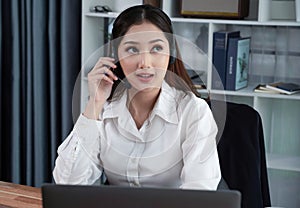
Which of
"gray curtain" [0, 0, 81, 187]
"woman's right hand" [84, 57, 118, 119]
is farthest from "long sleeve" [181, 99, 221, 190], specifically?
"gray curtain" [0, 0, 81, 187]

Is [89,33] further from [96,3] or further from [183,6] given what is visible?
[183,6]

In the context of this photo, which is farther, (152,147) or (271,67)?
(271,67)

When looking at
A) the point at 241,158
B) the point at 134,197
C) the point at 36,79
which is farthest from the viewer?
the point at 36,79

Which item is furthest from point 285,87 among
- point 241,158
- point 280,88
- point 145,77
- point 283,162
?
point 145,77

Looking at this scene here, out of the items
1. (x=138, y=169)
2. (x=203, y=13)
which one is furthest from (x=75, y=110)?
(x=203, y=13)

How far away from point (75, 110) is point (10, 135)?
1857 millimetres

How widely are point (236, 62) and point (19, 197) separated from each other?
1544 mm

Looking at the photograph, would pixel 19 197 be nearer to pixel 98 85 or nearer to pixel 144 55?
pixel 98 85

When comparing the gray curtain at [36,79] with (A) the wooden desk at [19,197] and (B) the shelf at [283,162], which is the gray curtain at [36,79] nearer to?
(B) the shelf at [283,162]

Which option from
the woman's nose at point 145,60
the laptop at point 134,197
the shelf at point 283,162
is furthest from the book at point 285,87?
the laptop at point 134,197

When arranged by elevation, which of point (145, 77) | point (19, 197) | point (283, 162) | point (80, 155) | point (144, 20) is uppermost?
point (144, 20)

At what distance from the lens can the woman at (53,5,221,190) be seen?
1585 millimetres

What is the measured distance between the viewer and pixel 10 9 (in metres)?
3.27

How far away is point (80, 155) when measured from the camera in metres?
1.70
